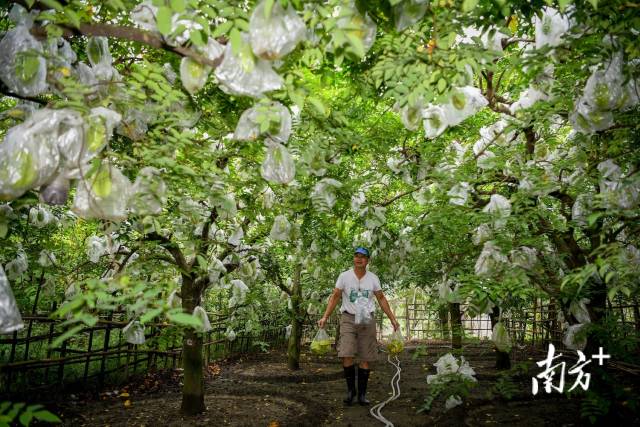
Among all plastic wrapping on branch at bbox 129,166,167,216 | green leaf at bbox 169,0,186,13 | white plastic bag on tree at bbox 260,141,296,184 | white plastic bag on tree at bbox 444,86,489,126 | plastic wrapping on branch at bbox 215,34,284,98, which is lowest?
plastic wrapping on branch at bbox 129,166,167,216

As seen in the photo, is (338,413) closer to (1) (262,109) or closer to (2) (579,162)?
(2) (579,162)

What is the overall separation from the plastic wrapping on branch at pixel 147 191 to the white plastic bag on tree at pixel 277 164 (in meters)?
0.51

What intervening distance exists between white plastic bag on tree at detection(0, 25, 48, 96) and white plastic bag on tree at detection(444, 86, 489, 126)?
5.66 ft

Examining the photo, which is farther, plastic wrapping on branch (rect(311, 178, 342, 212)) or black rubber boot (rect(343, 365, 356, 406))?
black rubber boot (rect(343, 365, 356, 406))

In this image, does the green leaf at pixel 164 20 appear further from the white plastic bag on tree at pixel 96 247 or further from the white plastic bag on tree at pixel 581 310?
the white plastic bag on tree at pixel 96 247

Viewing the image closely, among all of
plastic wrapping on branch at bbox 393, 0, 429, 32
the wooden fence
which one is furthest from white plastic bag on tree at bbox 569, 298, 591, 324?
the wooden fence

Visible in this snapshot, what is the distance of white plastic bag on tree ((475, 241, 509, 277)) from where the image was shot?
12.1 ft

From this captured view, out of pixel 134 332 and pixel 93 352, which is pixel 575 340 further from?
pixel 93 352

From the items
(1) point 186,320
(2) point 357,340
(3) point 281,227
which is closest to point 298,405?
(2) point 357,340

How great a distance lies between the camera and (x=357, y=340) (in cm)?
477

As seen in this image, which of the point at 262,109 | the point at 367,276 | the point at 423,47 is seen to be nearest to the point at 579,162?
the point at 423,47

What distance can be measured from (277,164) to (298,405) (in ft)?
12.9

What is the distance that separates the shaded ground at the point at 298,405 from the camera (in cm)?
426

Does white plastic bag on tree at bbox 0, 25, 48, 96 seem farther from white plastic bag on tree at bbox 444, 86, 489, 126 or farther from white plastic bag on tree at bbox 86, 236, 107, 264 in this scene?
white plastic bag on tree at bbox 86, 236, 107, 264
